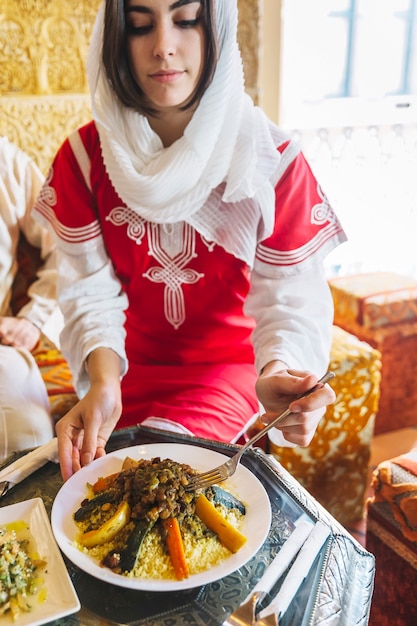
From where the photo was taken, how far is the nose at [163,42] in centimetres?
115

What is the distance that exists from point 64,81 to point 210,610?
6.54 feet

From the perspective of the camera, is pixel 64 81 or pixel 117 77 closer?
pixel 117 77

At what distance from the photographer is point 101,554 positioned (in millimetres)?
797

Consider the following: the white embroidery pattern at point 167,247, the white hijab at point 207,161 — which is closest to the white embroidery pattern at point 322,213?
the white hijab at point 207,161

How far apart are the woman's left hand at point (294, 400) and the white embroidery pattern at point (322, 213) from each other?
40 cm

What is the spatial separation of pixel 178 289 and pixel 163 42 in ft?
1.77

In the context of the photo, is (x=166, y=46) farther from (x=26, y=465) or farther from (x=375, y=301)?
(x=375, y=301)

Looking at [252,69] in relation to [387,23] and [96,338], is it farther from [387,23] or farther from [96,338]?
[96,338]

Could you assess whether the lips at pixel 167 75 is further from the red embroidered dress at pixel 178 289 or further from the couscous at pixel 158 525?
the couscous at pixel 158 525

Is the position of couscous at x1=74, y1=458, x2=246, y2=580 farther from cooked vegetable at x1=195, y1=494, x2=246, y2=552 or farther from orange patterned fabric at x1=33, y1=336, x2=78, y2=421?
orange patterned fabric at x1=33, y1=336, x2=78, y2=421

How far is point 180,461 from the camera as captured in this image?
100cm

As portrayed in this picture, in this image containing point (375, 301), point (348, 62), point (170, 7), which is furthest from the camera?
point (348, 62)

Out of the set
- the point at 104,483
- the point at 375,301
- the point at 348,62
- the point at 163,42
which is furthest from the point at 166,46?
the point at 348,62

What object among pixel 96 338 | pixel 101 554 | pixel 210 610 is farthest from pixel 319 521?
pixel 96 338
